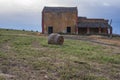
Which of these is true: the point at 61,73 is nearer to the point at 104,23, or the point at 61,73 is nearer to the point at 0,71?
the point at 0,71

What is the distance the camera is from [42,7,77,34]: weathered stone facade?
61625 millimetres

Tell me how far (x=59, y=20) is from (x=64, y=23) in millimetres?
1086

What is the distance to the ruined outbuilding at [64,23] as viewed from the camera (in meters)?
61.6

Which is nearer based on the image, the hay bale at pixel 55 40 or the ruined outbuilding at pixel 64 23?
the hay bale at pixel 55 40

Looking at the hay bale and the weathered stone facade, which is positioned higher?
the weathered stone facade

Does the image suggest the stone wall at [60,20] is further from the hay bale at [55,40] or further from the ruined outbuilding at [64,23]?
the hay bale at [55,40]

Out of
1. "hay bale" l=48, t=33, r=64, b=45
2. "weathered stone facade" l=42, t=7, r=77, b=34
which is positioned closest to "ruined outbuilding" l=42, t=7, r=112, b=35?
"weathered stone facade" l=42, t=7, r=77, b=34

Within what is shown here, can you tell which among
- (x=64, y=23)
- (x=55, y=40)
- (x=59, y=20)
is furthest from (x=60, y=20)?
(x=55, y=40)

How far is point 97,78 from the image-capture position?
469 inches

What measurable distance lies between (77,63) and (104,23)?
49.4 m

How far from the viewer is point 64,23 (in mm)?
61625

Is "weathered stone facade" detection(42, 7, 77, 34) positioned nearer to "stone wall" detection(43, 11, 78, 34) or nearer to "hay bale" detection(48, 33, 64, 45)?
"stone wall" detection(43, 11, 78, 34)

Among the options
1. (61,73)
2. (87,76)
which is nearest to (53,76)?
(61,73)

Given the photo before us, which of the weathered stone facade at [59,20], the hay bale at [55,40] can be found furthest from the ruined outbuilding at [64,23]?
the hay bale at [55,40]
